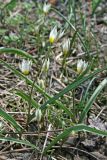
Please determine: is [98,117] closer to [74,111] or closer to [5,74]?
[74,111]

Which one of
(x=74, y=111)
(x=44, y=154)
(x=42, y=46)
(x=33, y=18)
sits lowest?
(x=44, y=154)

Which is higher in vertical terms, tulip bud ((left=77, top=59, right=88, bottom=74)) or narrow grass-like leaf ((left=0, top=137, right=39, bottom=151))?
tulip bud ((left=77, top=59, right=88, bottom=74))

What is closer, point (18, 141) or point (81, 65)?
point (18, 141)

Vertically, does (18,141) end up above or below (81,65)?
below

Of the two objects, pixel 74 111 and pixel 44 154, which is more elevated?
pixel 74 111

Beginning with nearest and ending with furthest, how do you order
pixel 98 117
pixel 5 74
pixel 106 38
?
pixel 98 117 < pixel 5 74 < pixel 106 38

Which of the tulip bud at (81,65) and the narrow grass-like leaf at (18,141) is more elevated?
the tulip bud at (81,65)

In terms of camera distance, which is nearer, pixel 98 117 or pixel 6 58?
pixel 98 117

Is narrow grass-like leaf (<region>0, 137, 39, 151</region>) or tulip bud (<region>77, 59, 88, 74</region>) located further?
tulip bud (<region>77, 59, 88, 74</region>)

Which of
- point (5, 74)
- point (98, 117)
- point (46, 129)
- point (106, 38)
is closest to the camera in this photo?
point (46, 129)

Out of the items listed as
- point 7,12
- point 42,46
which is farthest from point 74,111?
point 7,12

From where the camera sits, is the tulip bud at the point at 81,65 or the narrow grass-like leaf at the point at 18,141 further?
the tulip bud at the point at 81,65
